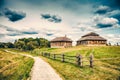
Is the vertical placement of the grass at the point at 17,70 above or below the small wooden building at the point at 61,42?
below

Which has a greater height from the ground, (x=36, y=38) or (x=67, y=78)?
(x=36, y=38)

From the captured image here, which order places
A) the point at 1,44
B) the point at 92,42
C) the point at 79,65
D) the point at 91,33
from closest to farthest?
the point at 79,65
the point at 92,42
the point at 91,33
the point at 1,44

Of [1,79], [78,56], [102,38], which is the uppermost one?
[102,38]

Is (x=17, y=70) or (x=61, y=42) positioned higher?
(x=61, y=42)

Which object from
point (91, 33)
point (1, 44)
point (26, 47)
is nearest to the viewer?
point (91, 33)

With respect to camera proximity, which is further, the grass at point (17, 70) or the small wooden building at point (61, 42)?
the small wooden building at point (61, 42)

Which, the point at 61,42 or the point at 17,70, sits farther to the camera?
the point at 61,42

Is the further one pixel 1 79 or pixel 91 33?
pixel 91 33

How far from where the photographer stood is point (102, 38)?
228 ft

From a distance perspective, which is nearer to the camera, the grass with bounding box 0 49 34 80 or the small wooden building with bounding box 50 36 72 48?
the grass with bounding box 0 49 34 80

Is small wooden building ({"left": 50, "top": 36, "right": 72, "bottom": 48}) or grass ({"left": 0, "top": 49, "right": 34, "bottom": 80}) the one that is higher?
small wooden building ({"left": 50, "top": 36, "right": 72, "bottom": 48})

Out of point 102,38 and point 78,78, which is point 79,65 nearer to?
point 78,78

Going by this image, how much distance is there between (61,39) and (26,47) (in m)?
25.8

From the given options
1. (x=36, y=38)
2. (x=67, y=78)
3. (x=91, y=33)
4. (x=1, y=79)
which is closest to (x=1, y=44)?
(x=36, y=38)
